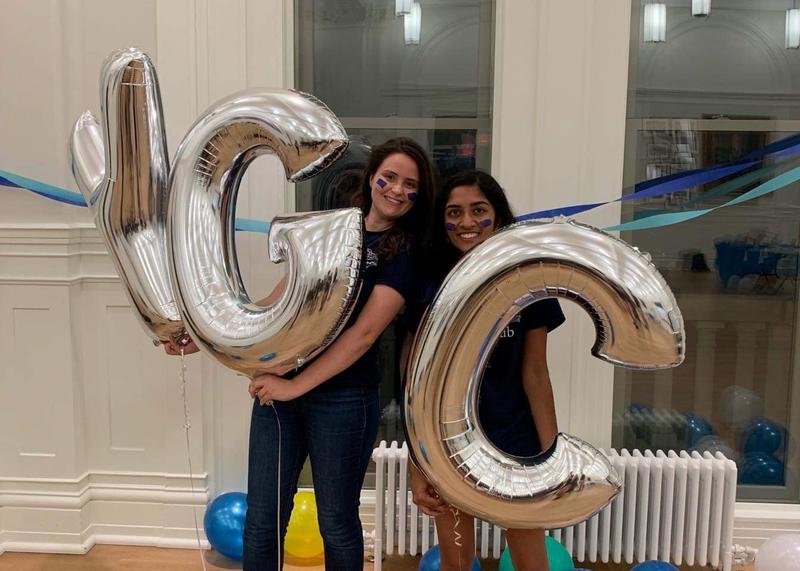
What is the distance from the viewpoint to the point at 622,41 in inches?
85.5

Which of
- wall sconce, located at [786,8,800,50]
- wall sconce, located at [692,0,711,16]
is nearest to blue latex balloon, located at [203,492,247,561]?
wall sconce, located at [692,0,711,16]

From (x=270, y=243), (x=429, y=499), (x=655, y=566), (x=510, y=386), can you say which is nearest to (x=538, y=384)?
(x=510, y=386)

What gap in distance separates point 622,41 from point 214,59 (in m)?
1.34

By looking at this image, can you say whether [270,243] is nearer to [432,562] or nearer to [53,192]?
[432,562]

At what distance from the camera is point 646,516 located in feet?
7.10

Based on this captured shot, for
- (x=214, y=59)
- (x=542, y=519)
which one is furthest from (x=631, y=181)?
(x=542, y=519)

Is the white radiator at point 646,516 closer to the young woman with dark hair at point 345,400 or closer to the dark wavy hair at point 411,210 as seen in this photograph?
the young woman with dark hair at point 345,400

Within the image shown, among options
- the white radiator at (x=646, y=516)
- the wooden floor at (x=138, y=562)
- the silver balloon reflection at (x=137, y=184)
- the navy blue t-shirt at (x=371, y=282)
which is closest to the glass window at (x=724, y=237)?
the white radiator at (x=646, y=516)

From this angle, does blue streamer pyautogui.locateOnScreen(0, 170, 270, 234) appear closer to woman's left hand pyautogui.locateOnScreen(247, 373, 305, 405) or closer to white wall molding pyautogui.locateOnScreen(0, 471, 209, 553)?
white wall molding pyautogui.locateOnScreen(0, 471, 209, 553)

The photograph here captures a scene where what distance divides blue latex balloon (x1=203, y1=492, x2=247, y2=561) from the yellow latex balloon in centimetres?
16

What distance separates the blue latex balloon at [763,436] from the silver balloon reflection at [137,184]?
2174mm

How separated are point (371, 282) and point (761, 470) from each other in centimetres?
186

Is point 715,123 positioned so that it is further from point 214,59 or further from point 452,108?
point 214,59

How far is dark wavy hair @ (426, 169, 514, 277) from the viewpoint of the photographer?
4.77 ft
